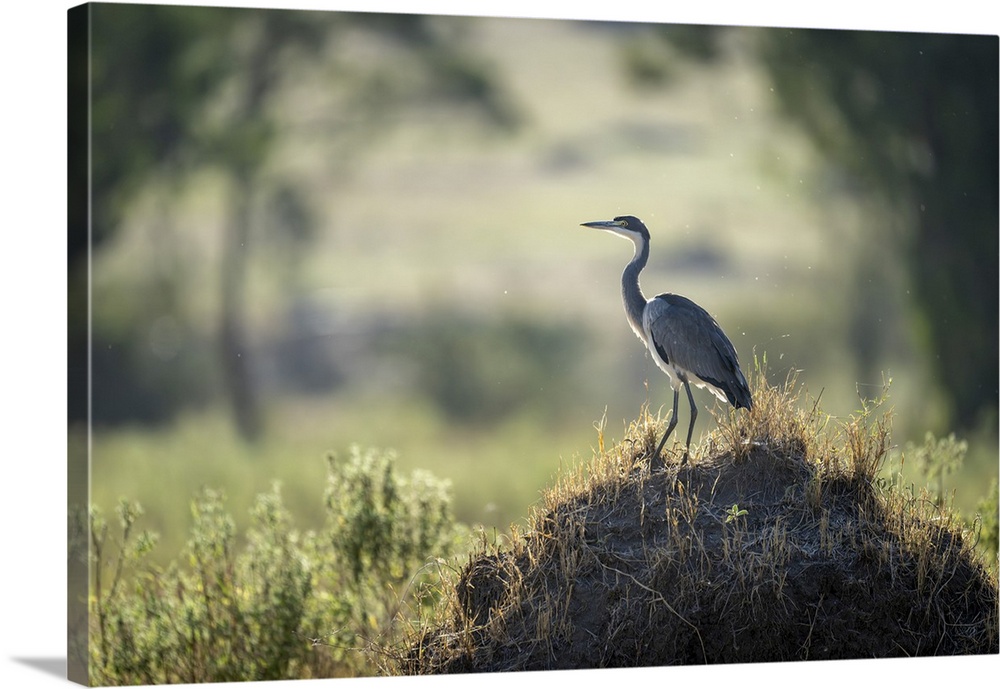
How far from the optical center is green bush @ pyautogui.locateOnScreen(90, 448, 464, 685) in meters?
7.92

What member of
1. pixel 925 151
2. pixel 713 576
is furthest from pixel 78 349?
pixel 925 151

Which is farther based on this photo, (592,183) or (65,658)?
(592,183)

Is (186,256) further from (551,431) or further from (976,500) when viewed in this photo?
(976,500)

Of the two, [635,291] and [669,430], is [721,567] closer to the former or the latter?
[669,430]

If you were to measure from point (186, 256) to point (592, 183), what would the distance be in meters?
2.32

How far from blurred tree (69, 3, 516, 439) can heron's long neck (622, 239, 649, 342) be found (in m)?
1.23

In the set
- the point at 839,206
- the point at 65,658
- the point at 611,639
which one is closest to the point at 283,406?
the point at 65,658

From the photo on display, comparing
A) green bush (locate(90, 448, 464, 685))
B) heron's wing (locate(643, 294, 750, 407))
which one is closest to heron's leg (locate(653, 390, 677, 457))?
heron's wing (locate(643, 294, 750, 407))

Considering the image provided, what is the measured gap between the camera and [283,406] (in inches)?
353

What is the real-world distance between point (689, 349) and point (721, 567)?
3.99ft

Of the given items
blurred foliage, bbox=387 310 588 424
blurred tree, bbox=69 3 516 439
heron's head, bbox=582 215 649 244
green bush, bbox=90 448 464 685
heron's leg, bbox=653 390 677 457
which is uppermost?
blurred tree, bbox=69 3 516 439

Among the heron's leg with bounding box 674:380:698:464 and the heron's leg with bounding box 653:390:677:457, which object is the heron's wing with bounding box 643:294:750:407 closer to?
the heron's leg with bounding box 674:380:698:464

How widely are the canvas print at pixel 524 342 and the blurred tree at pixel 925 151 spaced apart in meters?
0.02

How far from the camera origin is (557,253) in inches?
352
